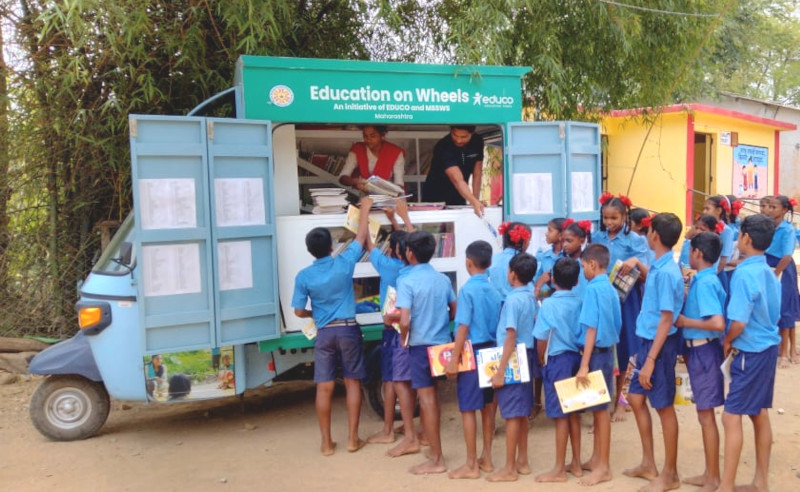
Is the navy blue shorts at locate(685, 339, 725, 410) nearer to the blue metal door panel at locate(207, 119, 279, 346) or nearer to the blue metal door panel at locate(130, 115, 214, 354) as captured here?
the blue metal door panel at locate(207, 119, 279, 346)

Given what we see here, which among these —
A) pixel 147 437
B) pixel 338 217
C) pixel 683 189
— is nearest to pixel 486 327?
pixel 338 217

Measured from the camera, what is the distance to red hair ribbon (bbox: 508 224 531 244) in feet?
14.2

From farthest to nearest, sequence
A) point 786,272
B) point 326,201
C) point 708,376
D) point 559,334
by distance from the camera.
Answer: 1. point 786,272
2. point 326,201
3. point 559,334
4. point 708,376

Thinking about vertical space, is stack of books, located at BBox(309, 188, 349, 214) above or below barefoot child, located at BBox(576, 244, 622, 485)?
above

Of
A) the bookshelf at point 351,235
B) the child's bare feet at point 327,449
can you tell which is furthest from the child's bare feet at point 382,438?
the bookshelf at point 351,235

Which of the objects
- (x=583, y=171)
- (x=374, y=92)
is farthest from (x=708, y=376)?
(x=374, y=92)

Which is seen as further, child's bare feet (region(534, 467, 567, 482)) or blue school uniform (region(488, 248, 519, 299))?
blue school uniform (region(488, 248, 519, 299))

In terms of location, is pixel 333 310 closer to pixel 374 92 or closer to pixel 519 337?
pixel 519 337

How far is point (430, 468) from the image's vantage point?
4121mm

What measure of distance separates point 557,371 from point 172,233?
2.54 m

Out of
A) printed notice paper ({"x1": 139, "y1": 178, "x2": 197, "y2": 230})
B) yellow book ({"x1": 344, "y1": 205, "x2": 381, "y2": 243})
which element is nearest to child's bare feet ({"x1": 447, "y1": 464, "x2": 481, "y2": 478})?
yellow book ({"x1": 344, "y1": 205, "x2": 381, "y2": 243})

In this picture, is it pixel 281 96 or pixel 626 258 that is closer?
pixel 281 96

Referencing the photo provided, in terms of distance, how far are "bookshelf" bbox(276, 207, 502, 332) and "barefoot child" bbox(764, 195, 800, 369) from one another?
2628 millimetres

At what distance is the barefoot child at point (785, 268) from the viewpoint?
590cm
